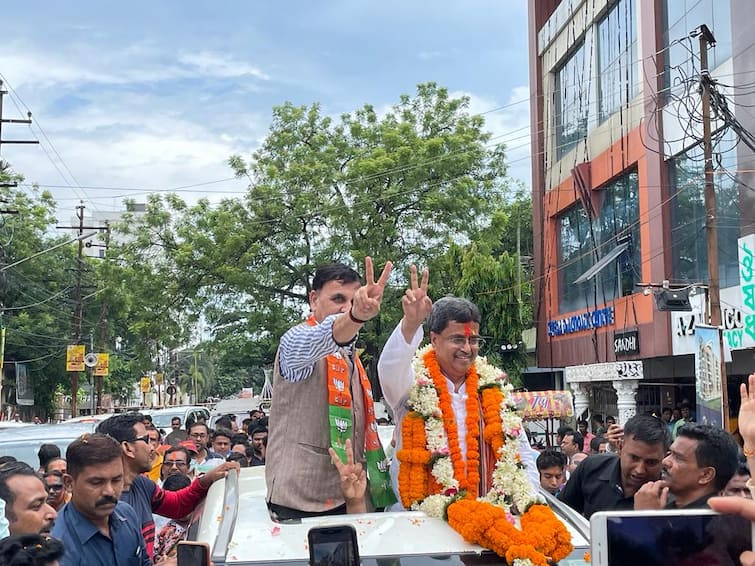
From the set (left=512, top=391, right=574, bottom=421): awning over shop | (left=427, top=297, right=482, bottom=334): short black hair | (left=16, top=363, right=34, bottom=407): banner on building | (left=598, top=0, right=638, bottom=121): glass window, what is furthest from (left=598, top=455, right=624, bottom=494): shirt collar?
(left=16, top=363, right=34, bottom=407): banner on building

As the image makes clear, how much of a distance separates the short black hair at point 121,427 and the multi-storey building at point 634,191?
12156 mm

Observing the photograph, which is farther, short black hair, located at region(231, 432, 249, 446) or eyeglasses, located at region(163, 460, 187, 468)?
short black hair, located at region(231, 432, 249, 446)

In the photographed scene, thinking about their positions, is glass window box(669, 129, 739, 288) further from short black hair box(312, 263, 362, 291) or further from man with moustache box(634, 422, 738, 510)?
man with moustache box(634, 422, 738, 510)

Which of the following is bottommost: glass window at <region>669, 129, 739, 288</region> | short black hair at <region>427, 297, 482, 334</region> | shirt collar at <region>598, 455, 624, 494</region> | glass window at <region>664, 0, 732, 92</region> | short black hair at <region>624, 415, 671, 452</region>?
shirt collar at <region>598, 455, 624, 494</region>

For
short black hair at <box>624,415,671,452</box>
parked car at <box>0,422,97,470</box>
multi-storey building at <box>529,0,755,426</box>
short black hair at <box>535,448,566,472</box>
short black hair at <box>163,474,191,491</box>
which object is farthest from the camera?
multi-storey building at <box>529,0,755,426</box>

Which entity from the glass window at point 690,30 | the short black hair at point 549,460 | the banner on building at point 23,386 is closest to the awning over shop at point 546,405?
the glass window at point 690,30

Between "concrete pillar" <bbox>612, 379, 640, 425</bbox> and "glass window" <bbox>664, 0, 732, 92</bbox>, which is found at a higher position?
"glass window" <bbox>664, 0, 732, 92</bbox>

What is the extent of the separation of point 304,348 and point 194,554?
1253mm

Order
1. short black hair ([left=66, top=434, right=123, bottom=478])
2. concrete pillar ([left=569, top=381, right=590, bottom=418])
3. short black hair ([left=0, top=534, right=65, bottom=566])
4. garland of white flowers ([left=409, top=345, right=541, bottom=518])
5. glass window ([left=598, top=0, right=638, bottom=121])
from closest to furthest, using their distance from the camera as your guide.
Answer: short black hair ([left=0, top=534, right=65, bottom=566])
short black hair ([left=66, top=434, right=123, bottom=478])
garland of white flowers ([left=409, top=345, right=541, bottom=518])
glass window ([left=598, top=0, right=638, bottom=121])
concrete pillar ([left=569, top=381, right=590, bottom=418])

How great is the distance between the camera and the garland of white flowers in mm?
3781

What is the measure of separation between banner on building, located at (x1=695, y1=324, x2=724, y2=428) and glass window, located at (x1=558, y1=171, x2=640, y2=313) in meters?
8.87

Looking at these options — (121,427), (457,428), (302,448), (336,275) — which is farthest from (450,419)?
(121,427)

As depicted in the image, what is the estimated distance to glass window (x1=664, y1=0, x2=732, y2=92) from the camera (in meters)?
18.0

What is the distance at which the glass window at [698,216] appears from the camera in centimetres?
1772
